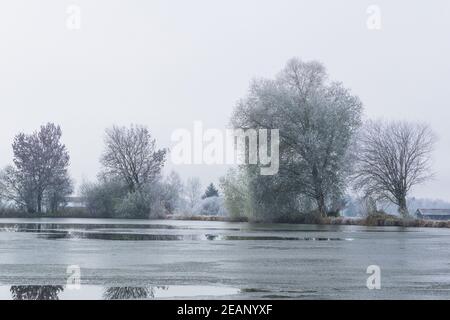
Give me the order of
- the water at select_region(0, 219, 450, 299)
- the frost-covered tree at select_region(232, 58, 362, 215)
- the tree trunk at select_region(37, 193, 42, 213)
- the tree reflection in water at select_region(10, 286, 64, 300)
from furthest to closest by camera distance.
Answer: the tree trunk at select_region(37, 193, 42, 213) < the frost-covered tree at select_region(232, 58, 362, 215) < the water at select_region(0, 219, 450, 299) < the tree reflection in water at select_region(10, 286, 64, 300)

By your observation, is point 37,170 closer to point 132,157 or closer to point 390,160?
point 132,157

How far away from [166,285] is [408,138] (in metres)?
53.2

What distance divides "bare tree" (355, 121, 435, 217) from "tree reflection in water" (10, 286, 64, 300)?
4939cm

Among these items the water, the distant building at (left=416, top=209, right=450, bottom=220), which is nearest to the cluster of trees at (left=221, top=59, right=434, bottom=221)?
the water

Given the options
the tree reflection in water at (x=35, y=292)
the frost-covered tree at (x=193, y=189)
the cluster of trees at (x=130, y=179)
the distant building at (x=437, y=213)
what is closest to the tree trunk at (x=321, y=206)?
the cluster of trees at (x=130, y=179)

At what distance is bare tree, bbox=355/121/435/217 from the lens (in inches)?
2375

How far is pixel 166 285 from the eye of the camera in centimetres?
1281

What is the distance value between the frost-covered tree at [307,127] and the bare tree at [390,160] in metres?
5.15

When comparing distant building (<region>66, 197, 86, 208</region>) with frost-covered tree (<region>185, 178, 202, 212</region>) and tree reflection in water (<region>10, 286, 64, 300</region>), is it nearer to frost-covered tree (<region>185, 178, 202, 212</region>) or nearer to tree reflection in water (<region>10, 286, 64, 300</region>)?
frost-covered tree (<region>185, 178, 202, 212</region>)

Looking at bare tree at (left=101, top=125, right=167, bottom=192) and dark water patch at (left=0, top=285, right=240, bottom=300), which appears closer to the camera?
dark water patch at (left=0, top=285, right=240, bottom=300)

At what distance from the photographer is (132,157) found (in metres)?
89.5

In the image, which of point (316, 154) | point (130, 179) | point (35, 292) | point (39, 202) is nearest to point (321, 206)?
point (316, 154)
